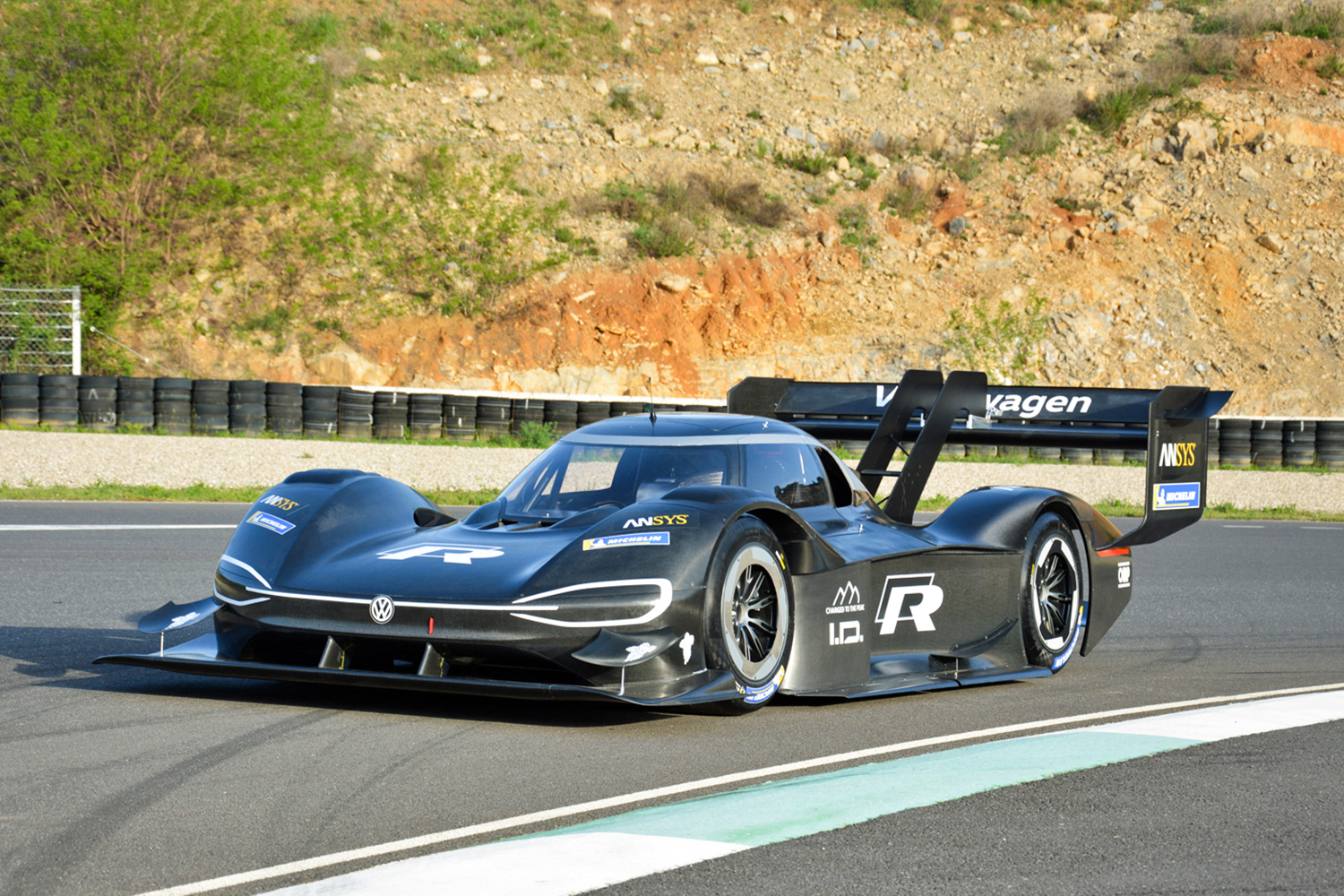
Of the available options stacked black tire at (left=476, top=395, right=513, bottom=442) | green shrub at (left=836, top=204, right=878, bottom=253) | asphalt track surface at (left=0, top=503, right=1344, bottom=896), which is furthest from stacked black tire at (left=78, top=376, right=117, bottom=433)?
green shrub at (left=836, top=204, right=878, bottom=253)

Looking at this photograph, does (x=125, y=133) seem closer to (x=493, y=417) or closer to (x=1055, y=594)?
(x=493, y=417)

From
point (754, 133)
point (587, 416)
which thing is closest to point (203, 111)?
point (587, 416)

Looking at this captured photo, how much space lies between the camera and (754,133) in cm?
4181

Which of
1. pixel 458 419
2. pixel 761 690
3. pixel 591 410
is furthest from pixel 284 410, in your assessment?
pixel 761 690

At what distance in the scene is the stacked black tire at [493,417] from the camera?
2388cm

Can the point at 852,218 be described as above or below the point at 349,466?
above

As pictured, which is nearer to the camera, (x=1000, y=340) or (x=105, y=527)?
(x=105, y=527)

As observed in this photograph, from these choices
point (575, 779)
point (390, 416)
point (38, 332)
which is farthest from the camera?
point (38, 332)

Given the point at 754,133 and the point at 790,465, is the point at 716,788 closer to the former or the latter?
the point at 790,465

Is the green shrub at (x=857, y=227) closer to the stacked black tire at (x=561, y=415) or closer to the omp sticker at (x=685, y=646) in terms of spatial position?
the stacked black tire at (x=561, y=415)

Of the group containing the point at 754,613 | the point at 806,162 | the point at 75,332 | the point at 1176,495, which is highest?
the point at 806,162

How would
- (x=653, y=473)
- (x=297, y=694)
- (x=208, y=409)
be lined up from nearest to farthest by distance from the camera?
1. (x=297, y=694)
2. (x=653, y=473)
3. (x=208, y=409)

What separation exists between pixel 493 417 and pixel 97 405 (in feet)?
21.3

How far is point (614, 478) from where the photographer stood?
617 cm
